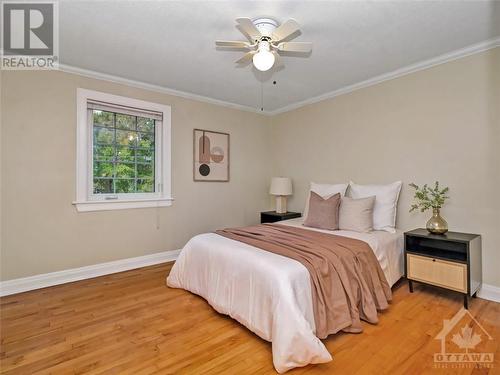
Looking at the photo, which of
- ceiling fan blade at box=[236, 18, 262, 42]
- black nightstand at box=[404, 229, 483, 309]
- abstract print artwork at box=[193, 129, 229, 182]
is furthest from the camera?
abstract print artwork at box=[193, 129, 229, 182]

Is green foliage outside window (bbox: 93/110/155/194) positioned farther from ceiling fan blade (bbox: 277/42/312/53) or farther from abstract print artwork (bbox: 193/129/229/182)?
ceiling fan blade (bbox: 277/42/312/53)

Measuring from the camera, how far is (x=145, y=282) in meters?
3.03

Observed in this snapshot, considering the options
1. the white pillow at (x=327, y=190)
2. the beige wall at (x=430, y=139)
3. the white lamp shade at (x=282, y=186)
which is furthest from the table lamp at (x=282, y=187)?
the white pillow at (x=327, y=190)

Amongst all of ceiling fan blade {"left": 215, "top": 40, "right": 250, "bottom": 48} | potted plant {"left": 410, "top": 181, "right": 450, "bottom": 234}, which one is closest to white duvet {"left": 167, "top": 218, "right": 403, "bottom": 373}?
potted plant {"left": 410, "top": 181, "right": 450, "bottom": 234}

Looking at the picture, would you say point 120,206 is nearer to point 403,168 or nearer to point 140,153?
point 140,153

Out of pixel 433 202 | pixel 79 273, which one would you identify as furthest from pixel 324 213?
pixel 79 273

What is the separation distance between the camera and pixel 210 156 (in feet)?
13.8

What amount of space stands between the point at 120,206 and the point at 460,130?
158 inches

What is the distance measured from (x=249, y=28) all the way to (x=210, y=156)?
242 cm

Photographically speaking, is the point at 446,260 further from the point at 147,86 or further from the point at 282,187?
the point at 147,86

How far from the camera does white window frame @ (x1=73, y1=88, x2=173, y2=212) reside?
311 cm

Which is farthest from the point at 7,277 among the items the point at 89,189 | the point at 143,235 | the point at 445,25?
the point at 445,25

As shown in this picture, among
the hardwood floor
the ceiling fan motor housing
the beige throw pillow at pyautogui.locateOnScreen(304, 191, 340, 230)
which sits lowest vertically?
the hardwood floor
